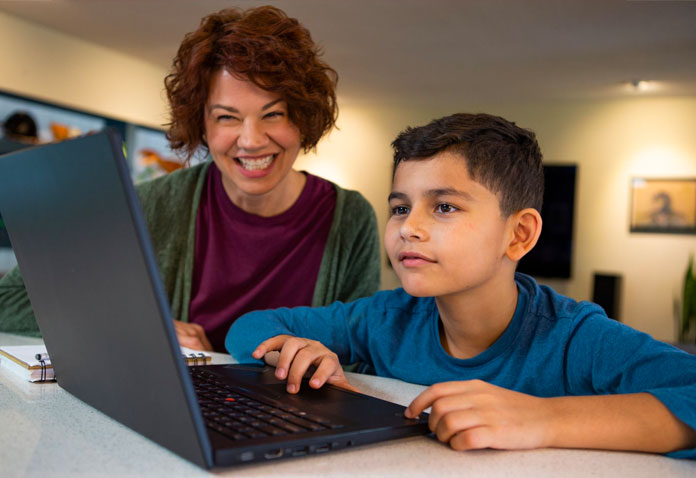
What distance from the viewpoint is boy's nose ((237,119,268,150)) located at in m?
1.58

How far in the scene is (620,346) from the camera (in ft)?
3.01

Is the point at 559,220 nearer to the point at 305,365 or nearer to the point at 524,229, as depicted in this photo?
the point at 524,229

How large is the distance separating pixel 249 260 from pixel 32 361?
847 millimetres

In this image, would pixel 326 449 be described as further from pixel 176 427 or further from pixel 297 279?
pixel 297 279

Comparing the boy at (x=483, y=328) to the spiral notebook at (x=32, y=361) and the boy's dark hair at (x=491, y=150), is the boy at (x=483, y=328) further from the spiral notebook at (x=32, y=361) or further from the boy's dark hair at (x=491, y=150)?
the spiral notebook at (x=32, y=361)

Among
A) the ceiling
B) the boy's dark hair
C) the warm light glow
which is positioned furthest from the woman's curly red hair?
the warm light glow

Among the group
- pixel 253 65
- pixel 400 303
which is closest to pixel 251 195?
pixel 253 65

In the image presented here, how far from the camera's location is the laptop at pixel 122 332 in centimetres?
55

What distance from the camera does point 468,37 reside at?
5.09 meters

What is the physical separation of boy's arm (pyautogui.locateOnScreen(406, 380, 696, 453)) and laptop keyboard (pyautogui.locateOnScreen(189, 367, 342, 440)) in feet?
0.40

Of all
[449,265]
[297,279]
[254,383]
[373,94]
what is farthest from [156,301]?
[373,94]

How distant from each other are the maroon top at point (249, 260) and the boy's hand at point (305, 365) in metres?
0.75

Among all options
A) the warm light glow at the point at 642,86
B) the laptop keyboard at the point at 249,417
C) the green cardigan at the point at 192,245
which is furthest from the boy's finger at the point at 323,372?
the warm light glow at the point at 642,86

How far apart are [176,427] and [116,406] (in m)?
0.15
